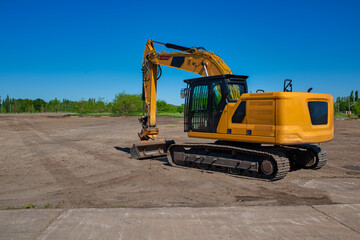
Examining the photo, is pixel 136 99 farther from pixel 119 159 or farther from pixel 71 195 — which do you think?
pixel 71 195

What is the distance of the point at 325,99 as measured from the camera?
7.80 meters

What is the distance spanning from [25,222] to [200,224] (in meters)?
2.71

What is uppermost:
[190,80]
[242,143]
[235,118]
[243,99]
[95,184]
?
[190,80]

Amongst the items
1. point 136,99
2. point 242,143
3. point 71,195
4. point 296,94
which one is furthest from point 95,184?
point 136,99

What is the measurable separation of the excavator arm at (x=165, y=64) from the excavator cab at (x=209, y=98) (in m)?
1.17

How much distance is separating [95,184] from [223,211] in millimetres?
3524

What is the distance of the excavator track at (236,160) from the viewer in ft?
24.2

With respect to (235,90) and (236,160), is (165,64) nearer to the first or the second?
(235,90)

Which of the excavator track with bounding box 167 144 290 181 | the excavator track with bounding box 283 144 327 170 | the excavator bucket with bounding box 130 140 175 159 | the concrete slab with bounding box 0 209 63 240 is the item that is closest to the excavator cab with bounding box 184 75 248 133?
the excavator track with bounding box 167 144 290 181

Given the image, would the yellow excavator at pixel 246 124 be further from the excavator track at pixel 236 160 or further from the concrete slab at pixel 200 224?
the concrete slab at pixel 200 224

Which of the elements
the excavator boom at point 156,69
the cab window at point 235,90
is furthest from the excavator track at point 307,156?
the excavator boom at point 156,69

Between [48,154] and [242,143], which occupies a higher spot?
[242,143]

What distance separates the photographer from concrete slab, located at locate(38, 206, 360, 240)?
418 centimetres

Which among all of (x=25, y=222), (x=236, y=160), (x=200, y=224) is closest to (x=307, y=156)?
(x=236, y=160)
